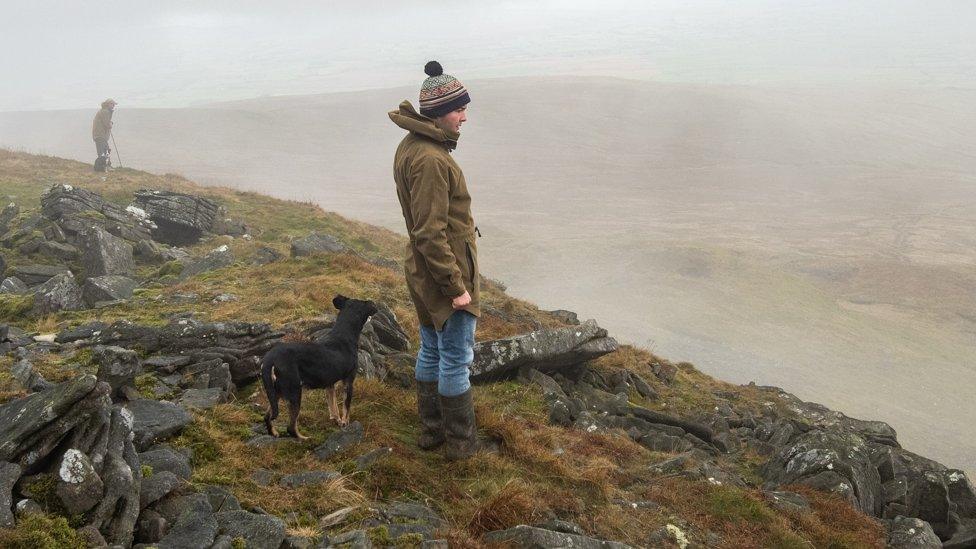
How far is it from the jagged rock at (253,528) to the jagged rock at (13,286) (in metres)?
10.8

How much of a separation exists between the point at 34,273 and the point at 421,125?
1266cm

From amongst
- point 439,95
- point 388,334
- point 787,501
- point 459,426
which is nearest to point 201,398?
point 459,426

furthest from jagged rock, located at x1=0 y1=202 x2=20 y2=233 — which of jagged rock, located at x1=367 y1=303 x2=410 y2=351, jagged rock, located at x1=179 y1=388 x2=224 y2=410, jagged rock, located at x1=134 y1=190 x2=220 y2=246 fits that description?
jagged rock, located at x1=179 y1=388 x2=224 y2=410

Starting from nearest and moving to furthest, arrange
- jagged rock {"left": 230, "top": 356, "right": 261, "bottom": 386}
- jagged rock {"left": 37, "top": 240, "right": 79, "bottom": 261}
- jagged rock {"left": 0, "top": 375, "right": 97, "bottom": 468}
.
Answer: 1. jagged rock {"left": 0, "top": 375, "right": 97, "bottom": 468}
2. jagged rock {"left": 230, "top": 356, "right": 261, "bottom": 386}
3. jagged rock {"left": 37, "top": 240, "right": 79, "bottom": 261}

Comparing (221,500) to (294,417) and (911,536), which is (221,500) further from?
(911,536)

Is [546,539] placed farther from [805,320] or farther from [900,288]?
[900,288]

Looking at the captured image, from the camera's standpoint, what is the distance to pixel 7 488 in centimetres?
383

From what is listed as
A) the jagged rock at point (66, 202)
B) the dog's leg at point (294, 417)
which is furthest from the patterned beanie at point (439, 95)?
the jagged rock at point (66, 202)

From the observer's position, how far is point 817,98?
10188cm

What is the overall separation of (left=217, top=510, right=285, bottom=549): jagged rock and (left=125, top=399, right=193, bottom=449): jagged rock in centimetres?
144

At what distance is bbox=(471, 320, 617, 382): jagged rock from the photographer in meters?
9.52

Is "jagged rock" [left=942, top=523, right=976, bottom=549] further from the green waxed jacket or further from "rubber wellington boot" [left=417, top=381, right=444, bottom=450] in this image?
the green waxed jacket

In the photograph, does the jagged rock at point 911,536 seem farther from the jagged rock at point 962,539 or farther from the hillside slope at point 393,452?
the jagged rock at point 962,539

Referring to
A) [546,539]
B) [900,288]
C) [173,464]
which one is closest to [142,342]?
[173,464]
